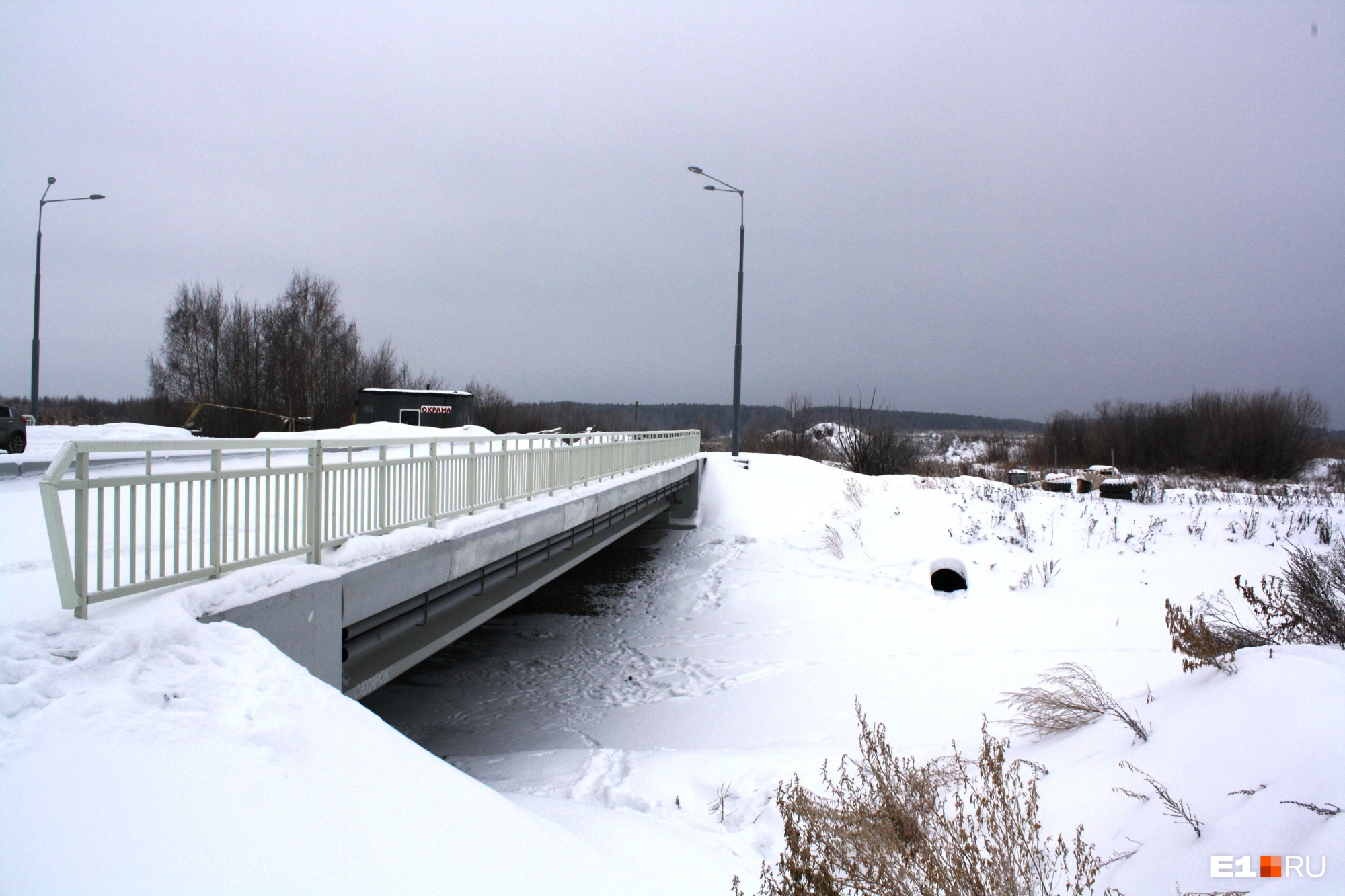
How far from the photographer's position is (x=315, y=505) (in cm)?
564

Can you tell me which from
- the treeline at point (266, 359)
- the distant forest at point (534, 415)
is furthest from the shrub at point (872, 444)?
the treeline at point (266, 359)

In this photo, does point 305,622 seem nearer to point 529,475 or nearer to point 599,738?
point 599,738

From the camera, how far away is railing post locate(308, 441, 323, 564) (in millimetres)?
5590

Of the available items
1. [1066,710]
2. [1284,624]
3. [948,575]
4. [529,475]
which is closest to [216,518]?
[529,475]

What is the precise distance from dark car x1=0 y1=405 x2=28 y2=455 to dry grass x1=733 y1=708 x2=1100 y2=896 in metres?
21.3

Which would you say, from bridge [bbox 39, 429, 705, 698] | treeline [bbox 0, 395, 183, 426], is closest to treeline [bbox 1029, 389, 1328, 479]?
bridge [bbox 39, 429, 705, 698]

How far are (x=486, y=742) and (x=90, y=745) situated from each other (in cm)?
629

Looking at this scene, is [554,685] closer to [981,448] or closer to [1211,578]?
[1211,578]

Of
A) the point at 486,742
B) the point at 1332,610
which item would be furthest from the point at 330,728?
the point at 1332,610

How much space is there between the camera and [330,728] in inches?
151

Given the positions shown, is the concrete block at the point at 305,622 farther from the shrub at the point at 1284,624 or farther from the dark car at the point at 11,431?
the dark car at the point at 11,431

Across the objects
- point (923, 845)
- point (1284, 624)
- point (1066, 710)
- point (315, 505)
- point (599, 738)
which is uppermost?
point (315, 505)

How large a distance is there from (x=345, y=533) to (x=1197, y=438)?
46400 mm

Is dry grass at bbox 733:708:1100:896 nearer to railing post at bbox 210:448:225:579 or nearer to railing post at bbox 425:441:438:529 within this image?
railing post at bbox 210:448:225:579
